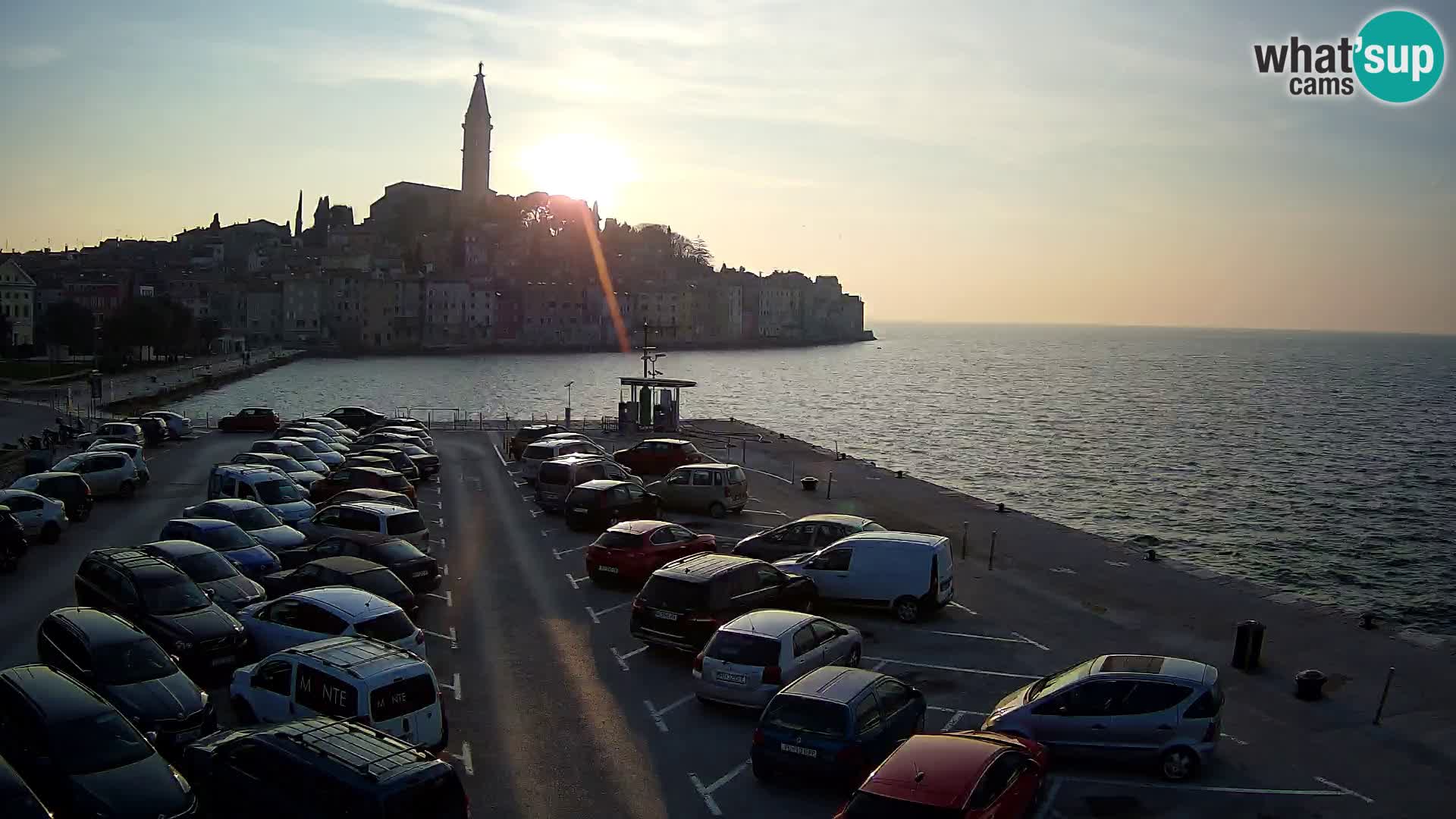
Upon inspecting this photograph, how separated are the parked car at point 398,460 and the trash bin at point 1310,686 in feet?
67.8

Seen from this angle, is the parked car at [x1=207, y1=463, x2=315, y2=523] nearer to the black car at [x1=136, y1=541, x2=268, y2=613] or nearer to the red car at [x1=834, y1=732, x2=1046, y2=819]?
the black car at [x1=136, y1=541, x2=268, y2=613]

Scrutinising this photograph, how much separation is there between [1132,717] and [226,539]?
13.7 m

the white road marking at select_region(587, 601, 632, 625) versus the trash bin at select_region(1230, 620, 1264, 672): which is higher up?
the trash bin at select_region(1230, 620, 1264, 672)

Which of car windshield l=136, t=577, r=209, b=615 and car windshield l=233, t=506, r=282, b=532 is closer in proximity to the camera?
car windshield l=136, t=577, r=209, b=615

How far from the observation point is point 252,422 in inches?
1599

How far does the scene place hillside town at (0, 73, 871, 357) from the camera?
4870 inches

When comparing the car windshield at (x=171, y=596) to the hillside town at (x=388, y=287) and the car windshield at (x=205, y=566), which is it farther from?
the hillside town at (x=388, y=287)

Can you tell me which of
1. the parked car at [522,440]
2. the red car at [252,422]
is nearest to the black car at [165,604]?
the parked car at [522,440]

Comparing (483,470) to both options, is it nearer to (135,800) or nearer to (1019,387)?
(135,800)

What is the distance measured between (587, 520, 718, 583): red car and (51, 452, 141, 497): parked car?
559 inches

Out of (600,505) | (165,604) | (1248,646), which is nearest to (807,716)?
(1248,646)

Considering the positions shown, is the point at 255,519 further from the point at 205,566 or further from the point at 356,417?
the point at 356,417

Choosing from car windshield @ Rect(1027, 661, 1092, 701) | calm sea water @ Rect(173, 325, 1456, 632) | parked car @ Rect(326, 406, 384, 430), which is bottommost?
calm sea water @ Rect(173, 325, 1456, 632)

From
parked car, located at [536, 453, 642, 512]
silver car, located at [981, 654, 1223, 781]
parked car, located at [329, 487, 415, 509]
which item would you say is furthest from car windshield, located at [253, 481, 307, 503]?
silver car, located at [981, 654, 1223, 781]
